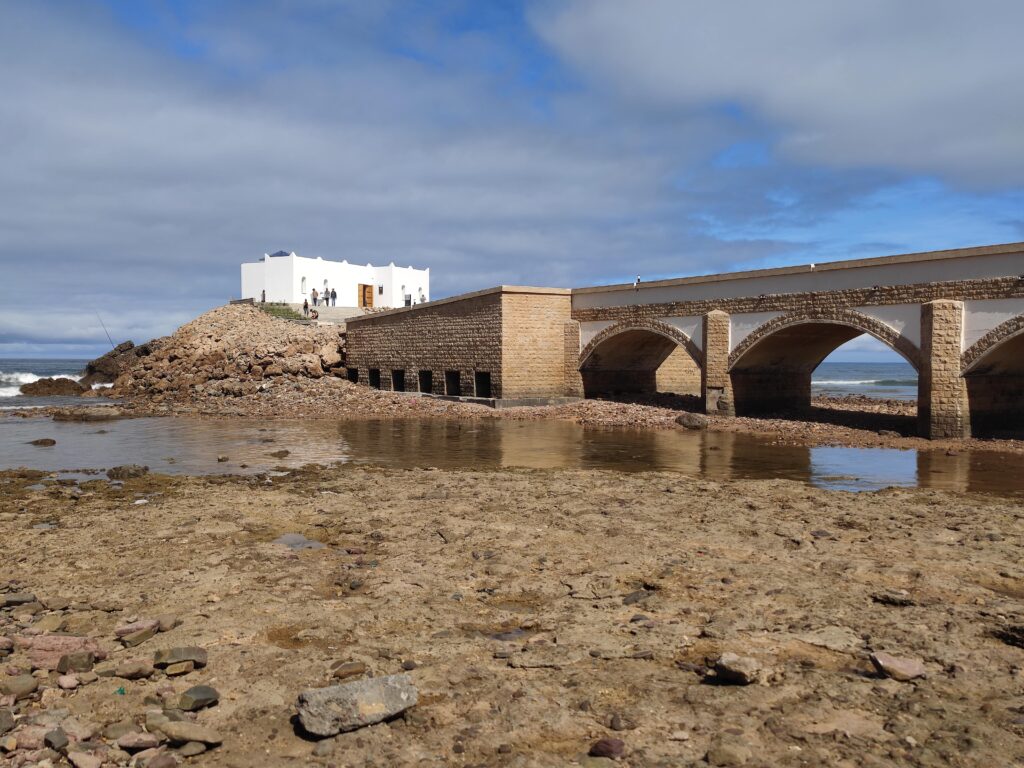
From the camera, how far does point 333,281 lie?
54.8 meters

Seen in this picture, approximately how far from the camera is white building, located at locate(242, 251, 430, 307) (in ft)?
172

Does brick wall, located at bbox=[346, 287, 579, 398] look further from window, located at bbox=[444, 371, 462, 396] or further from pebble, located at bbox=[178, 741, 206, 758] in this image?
pebble, located at bbox=[178, 741, 206, 758]

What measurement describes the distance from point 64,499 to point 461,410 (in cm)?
1648

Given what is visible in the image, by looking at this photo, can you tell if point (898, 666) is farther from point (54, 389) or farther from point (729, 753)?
point (54, 389)

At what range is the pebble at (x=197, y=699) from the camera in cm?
439

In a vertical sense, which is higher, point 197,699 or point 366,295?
point 366,295

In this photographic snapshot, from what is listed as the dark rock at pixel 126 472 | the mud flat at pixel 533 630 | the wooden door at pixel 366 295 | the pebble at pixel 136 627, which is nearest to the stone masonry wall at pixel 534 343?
the dark rock at pixel 126 472

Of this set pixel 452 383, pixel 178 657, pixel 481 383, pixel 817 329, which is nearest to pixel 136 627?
pixel 178 657

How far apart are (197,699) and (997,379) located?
65.2 ft

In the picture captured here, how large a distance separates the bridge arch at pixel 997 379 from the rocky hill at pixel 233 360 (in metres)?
25.4

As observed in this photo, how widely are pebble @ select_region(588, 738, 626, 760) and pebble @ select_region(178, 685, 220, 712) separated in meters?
2.23

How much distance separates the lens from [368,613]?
599 centimetres

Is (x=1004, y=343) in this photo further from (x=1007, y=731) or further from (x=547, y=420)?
(x=1007, y=731)

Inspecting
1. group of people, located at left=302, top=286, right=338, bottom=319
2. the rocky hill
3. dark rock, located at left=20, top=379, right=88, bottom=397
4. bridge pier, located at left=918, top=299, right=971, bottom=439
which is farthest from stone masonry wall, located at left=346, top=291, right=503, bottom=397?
dark rock, located at left=20, top=379, right=88, bottom=397
